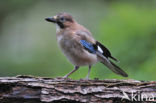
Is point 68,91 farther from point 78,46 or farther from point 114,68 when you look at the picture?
point 114,68

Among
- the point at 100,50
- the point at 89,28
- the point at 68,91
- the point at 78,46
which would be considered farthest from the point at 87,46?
the point at 89,28

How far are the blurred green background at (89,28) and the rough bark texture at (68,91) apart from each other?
1.17m

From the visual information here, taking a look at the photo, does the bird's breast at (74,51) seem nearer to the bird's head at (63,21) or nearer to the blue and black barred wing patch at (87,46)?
the blue and black barred wing patch at (87,46)

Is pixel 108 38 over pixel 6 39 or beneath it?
beneath

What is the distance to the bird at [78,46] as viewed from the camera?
21.0 feet

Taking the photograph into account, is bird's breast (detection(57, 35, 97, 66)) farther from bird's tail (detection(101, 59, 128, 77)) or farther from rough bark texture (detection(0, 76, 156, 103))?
rough bark texture (detection(0, 76, 156, 103))

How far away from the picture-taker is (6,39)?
1267 centimetres

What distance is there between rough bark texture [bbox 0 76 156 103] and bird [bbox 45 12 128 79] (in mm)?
1026

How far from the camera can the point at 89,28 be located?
11523 mm

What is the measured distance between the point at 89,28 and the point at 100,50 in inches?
194

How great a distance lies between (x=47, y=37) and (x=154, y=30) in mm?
6581

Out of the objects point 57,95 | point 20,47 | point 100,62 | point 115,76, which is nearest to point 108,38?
point 100,62

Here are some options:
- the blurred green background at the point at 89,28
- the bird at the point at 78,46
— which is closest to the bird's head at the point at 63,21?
the bird at the point at 78,46

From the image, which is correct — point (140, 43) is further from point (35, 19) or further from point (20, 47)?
point (35, 19)
